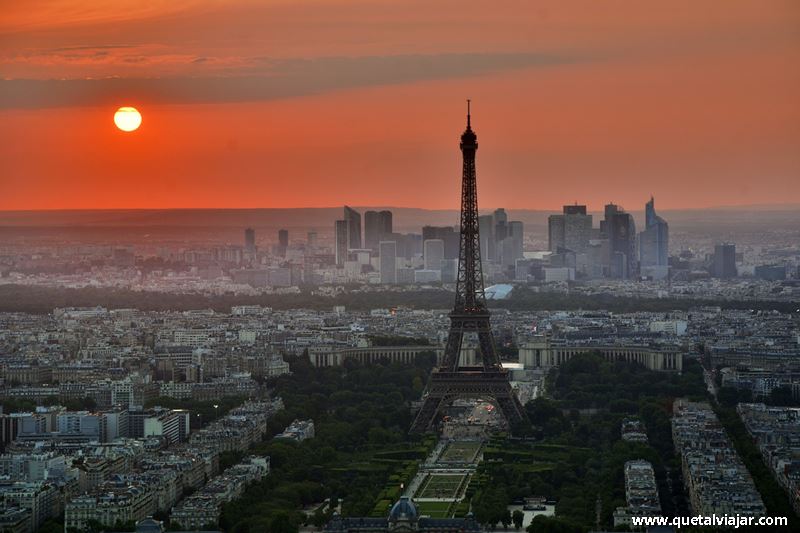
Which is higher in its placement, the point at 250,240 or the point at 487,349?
the point at 250,240

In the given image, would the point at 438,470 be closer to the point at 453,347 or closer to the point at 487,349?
the point at 487,349

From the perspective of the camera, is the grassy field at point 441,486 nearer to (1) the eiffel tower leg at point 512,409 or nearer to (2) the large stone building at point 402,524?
(2) the large stone building at point 402,524

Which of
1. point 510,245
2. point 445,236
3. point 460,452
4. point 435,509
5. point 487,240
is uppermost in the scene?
point 445,236

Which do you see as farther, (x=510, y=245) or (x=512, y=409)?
(x=510, y=245)

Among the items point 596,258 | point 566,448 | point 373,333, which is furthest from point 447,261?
point 566,448

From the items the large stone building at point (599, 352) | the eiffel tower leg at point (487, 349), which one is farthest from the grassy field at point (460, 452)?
the large stone building at point (599, 352)

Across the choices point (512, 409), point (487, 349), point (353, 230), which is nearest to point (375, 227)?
point (353, 230)
